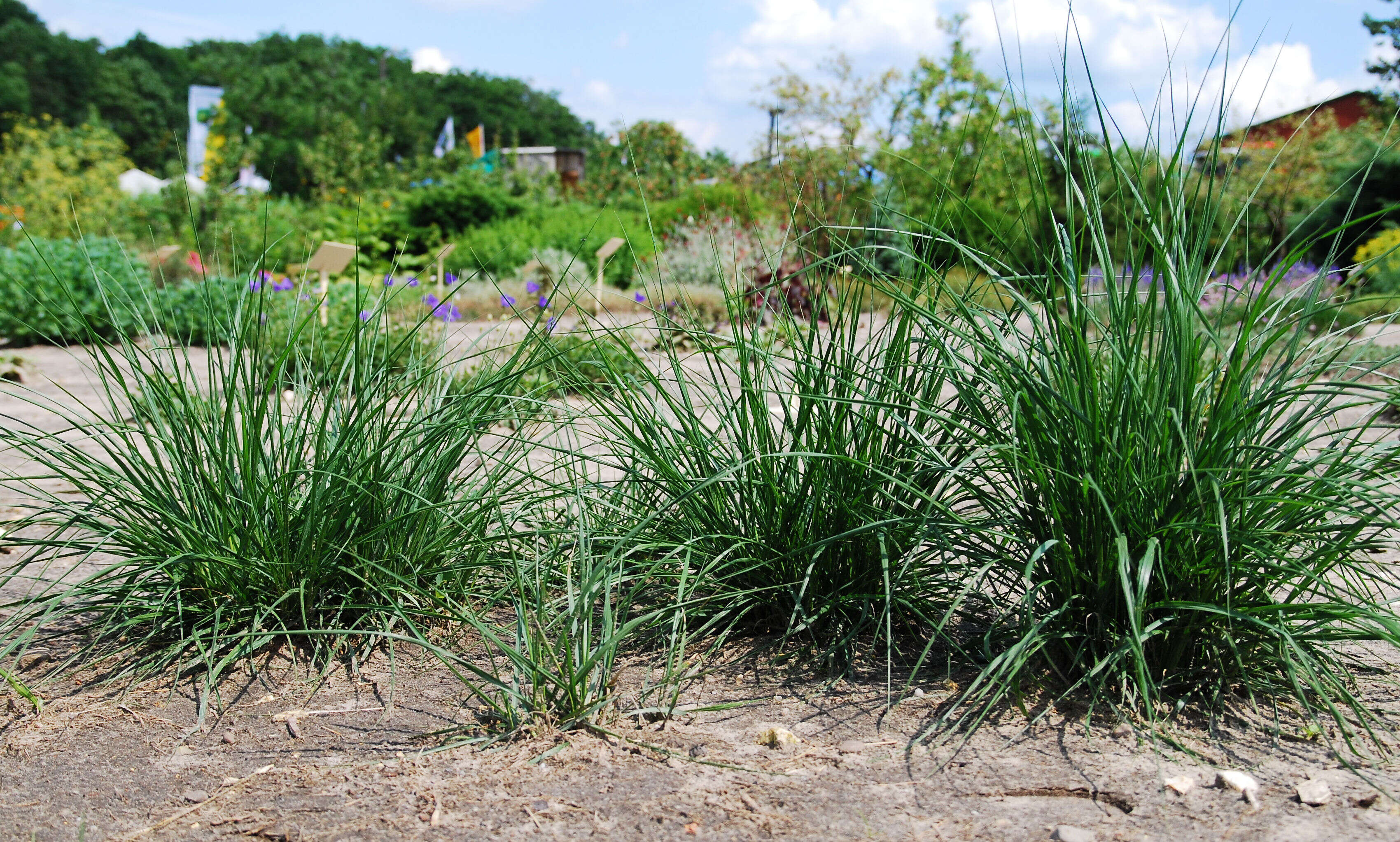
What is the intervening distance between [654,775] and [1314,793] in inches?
38.6

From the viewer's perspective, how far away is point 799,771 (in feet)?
4.96

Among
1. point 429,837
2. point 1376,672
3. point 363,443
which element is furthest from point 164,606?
point 1376,672

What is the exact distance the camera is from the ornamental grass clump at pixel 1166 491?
155 centimetres

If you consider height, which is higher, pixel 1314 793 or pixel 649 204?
pixel 649 204

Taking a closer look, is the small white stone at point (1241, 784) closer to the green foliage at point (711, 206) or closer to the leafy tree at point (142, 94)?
the green foliage at point (711, 206)

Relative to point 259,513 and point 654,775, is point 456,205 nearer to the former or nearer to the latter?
point 259,513

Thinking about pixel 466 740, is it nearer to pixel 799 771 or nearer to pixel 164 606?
pixel 799 771

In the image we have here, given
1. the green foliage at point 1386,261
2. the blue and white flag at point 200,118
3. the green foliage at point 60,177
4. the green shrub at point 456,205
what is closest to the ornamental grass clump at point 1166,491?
the green foliage at point 1386,261

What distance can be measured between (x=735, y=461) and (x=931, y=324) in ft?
1.65

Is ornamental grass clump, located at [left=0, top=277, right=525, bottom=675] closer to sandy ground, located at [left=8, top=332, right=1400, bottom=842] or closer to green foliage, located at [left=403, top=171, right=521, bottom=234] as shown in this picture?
sandy ground, located at [left=8, top=332, right=1400, bottom=842]

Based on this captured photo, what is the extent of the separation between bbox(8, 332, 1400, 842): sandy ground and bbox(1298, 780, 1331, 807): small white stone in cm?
1

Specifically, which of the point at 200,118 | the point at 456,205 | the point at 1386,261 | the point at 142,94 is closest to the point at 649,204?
the point at 456,205

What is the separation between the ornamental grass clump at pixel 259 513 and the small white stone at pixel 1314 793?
1.52 meters

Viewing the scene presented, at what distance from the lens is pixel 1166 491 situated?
1.62 metres
